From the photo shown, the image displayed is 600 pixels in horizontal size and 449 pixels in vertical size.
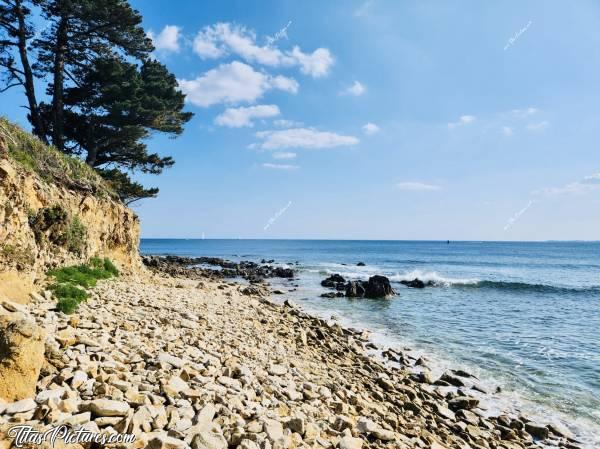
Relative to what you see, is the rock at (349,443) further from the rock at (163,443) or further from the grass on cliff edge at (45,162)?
the grass on cliff edge at (45,162)

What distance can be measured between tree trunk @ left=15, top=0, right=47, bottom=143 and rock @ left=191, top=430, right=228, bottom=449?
23.5 metres

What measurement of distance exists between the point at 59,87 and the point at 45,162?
10.9 m

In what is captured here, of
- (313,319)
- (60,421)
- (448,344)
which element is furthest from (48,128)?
(448,344)

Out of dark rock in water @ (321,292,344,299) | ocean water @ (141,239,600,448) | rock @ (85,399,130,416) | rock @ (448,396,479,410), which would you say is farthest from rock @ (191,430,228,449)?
dark rock in water @ (321,292,344,299)

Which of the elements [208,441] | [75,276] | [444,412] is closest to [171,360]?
[208,441]

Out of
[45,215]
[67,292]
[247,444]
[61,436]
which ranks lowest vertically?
[247,444]

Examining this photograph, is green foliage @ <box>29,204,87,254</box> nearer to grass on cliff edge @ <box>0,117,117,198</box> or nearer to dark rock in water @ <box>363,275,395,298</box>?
grass on cliff edge @ <box>0,117,117,198</box>

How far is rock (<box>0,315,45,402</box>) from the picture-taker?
496cm

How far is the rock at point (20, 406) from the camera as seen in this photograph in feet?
15.3

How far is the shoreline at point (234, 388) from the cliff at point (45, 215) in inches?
67.3

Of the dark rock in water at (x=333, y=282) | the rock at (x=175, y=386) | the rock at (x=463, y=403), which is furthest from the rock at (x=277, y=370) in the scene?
the dark rock in water at (x=333, y=282)

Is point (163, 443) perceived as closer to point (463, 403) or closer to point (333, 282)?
→ point (463, 403)

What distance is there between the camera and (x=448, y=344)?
16594 millimetres

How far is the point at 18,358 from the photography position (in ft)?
16.6
